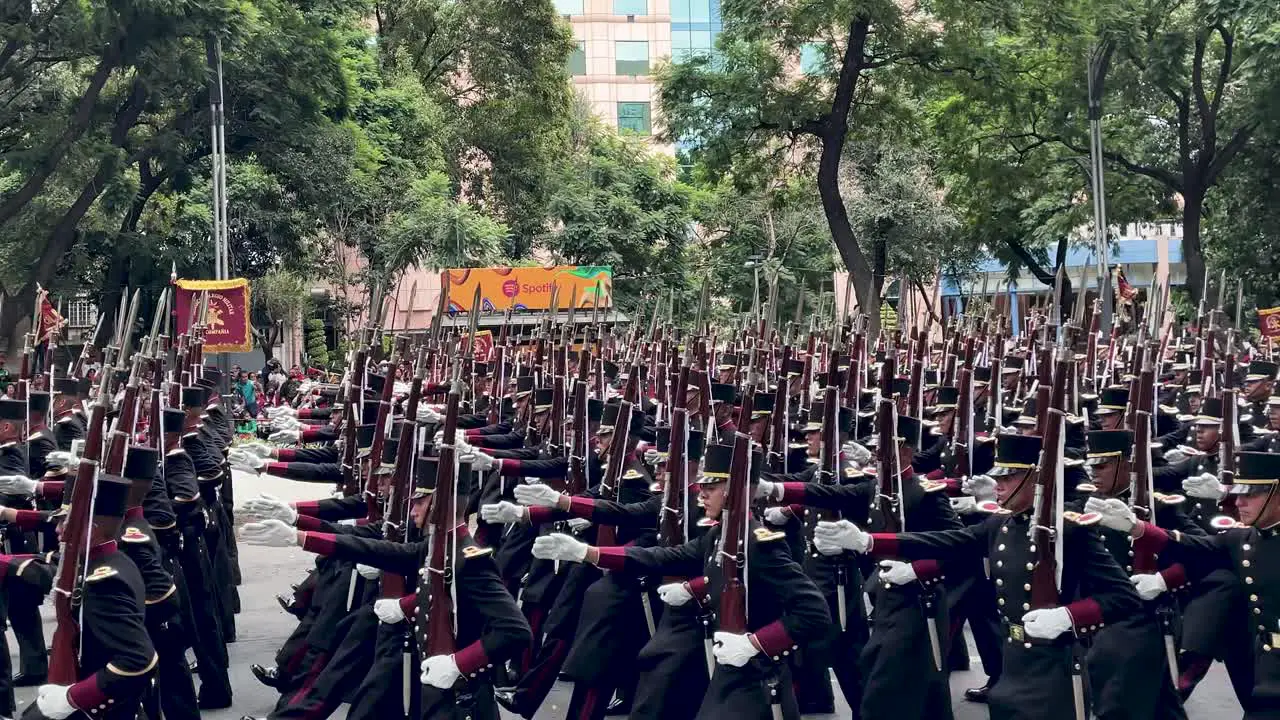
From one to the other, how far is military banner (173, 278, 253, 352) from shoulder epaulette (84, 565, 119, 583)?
1133cm

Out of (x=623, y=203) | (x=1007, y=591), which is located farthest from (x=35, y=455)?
(x=623, y=203)

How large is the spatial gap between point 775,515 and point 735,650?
4.61ft

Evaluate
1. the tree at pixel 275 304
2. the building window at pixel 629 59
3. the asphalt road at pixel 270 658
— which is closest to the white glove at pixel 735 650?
the asphalt road at pixel 270 658

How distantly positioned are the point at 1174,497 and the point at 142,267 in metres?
24.2

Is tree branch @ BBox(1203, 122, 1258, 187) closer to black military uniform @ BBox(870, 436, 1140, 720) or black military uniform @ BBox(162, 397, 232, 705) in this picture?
black military uniform @ BBox(162, 397, 232, 705)

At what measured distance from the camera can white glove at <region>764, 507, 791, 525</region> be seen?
7.55 metres

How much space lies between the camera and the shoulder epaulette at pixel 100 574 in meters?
6.36

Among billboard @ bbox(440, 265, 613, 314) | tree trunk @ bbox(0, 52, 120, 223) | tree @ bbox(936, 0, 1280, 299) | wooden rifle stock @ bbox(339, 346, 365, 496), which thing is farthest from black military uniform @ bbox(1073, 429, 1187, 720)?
billboard @ bbox(440, 265, 613, 314)

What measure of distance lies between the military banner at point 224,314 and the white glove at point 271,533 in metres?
11.3

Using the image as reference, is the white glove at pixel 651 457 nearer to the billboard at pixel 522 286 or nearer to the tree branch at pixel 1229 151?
the tree branch at pixel 1229 151

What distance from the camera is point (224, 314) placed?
17938 mm

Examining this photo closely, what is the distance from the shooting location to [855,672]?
27.2ft

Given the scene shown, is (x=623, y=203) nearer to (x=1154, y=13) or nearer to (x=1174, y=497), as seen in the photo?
(x=1154, y=13)

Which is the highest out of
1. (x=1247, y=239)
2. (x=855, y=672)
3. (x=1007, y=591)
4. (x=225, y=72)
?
(x=225, y=72)
